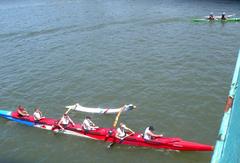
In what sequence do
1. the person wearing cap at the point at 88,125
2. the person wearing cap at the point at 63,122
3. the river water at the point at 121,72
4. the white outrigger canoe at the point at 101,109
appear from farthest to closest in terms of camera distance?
1. the white outrigger canoe at the point at 101,109
2. the person wearing cap at the point at 63,122
3. the person wearing cap at the point at 88,125
4. the river water at the point at 121,72

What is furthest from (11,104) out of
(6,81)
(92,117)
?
(92,117)

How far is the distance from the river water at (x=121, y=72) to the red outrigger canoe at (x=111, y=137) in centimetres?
44

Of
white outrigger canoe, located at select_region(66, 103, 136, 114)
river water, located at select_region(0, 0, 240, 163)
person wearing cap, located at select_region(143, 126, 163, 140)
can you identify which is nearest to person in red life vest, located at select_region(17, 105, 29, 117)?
river water, located at select_region(0, 0, 240, 163)

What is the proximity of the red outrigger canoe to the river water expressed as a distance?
1.45 feet

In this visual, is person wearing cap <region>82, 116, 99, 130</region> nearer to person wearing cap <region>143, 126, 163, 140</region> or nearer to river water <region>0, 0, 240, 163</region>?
river water <region>0, 0, 240, 163</region>

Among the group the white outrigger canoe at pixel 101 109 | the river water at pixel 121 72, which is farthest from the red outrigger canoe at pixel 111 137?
the white outrigger canoe at pixel 101 109

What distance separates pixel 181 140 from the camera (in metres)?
19.8

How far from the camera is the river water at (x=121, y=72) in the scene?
2208 cm

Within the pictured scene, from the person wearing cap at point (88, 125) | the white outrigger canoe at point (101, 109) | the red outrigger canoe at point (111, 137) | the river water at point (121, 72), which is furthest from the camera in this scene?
the white outrigger canoe at point (101, 109)

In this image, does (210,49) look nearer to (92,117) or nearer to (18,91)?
(92,117)

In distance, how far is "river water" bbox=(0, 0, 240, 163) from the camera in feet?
72.4

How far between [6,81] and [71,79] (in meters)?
7.24

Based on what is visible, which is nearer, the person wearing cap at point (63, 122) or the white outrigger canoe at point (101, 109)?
the person wearing cap at point (63, 122)

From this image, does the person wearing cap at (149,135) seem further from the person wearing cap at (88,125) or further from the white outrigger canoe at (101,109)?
the person wearing cap at (88,125)
